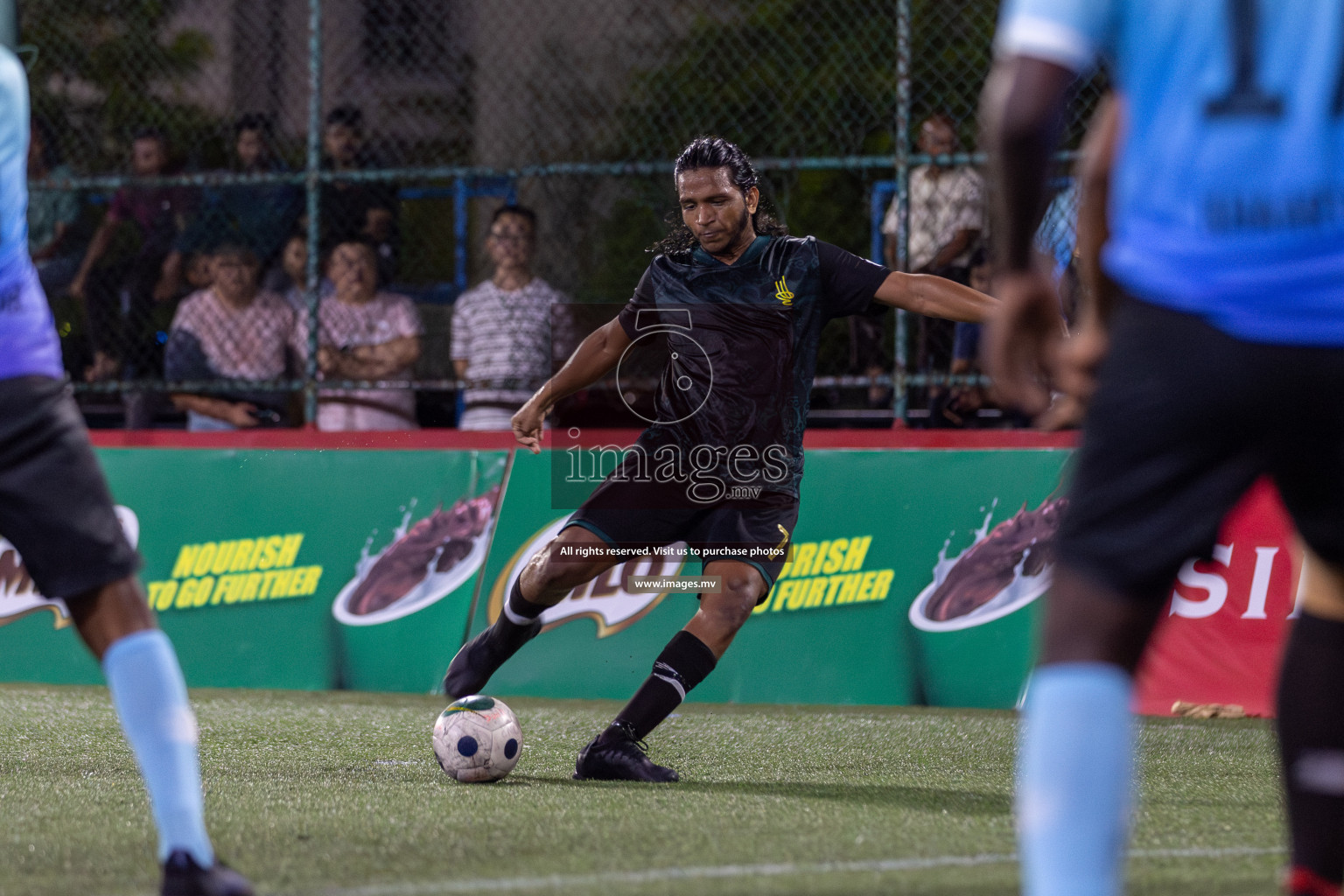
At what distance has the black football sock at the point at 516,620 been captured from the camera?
18.4 ft

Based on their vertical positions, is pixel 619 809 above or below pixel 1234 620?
above

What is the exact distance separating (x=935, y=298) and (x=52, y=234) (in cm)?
700

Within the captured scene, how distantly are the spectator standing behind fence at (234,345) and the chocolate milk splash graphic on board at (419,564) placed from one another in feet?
5.18

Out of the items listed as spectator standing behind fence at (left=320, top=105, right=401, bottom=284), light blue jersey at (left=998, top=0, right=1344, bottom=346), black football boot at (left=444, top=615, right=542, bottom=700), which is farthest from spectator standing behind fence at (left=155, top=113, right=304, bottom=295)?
light blue jersey at (left=998, top=0, right=1344, bottom=346)

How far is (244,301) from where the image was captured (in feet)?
31.4

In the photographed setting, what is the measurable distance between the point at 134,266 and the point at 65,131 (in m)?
1.28

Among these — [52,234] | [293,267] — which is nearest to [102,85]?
[52,234]

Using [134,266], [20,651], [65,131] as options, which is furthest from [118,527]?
[65,131]

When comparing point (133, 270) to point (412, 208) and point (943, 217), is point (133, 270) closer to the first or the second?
point (412, 208)

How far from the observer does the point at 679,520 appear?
554 cm

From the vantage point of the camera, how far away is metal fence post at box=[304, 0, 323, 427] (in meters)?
9.15

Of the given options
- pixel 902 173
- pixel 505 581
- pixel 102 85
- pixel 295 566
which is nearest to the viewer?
pixel 505 581

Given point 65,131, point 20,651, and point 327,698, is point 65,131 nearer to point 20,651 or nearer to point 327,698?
point 20,651

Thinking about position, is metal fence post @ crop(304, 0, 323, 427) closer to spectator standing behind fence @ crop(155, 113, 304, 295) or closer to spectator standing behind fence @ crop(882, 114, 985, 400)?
spectator standing behind fence @ crop(155, 113, 304, 295)
